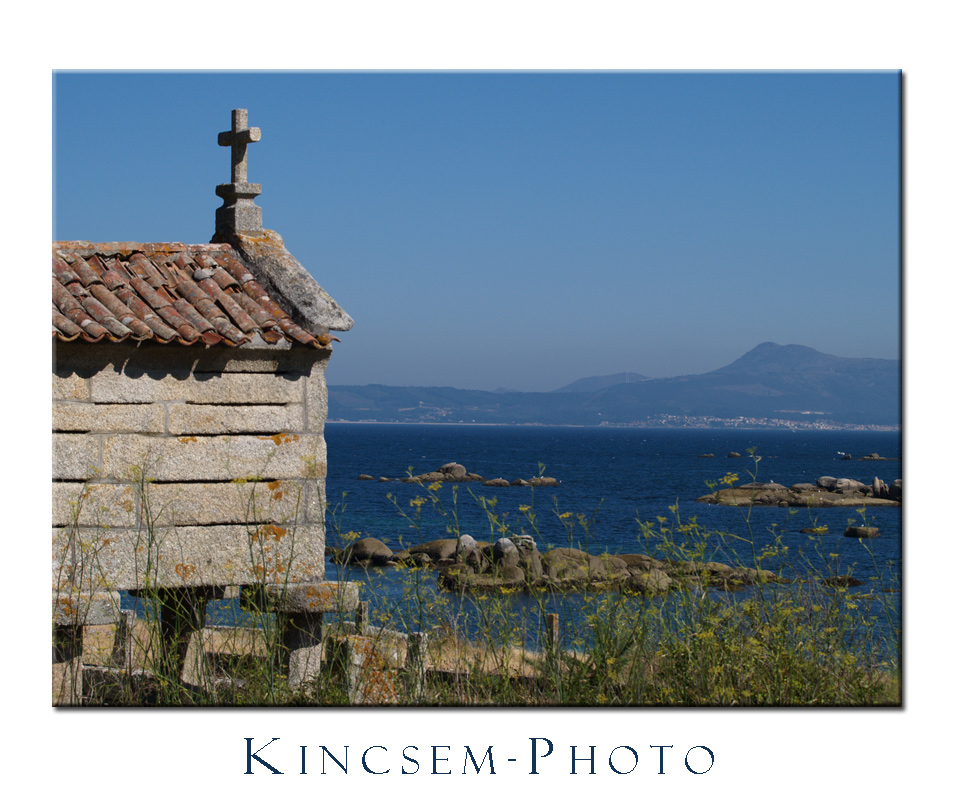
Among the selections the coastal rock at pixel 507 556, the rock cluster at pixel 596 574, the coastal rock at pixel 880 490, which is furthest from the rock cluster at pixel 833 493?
the rock cluster at pixel 596 574

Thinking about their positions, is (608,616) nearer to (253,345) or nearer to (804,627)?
(804,627)

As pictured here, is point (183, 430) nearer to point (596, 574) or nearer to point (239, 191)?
point (239, 191)

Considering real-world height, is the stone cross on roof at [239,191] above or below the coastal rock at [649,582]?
above

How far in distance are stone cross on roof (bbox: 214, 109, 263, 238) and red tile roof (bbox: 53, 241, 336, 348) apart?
247 millimetres

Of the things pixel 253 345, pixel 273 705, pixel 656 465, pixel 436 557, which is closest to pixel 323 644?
pixel 273 705

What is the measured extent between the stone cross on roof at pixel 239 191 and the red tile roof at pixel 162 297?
0.25 m

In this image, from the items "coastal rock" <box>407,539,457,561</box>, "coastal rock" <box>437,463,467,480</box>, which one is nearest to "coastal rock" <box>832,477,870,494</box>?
"coastal rock" <box>437,463,467,480</box>

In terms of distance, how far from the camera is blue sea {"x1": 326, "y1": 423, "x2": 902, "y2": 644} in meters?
5.00

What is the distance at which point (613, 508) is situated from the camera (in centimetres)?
3881

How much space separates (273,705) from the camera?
4.83 meters

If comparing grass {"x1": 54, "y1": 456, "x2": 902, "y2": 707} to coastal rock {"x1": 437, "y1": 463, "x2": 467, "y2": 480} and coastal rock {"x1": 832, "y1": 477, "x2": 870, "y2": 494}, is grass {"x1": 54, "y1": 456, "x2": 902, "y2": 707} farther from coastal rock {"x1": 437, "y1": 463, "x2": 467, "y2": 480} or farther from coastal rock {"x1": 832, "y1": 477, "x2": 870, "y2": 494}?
coastal rock {"x1": 437, "y1": 463, "x2": 467, "y2": 480}

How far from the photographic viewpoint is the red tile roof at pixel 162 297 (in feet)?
19.9

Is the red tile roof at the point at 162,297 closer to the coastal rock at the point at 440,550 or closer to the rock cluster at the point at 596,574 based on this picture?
the rock cluster at the point at 596,574

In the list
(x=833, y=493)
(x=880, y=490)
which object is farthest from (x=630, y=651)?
(x=833, y=493)
